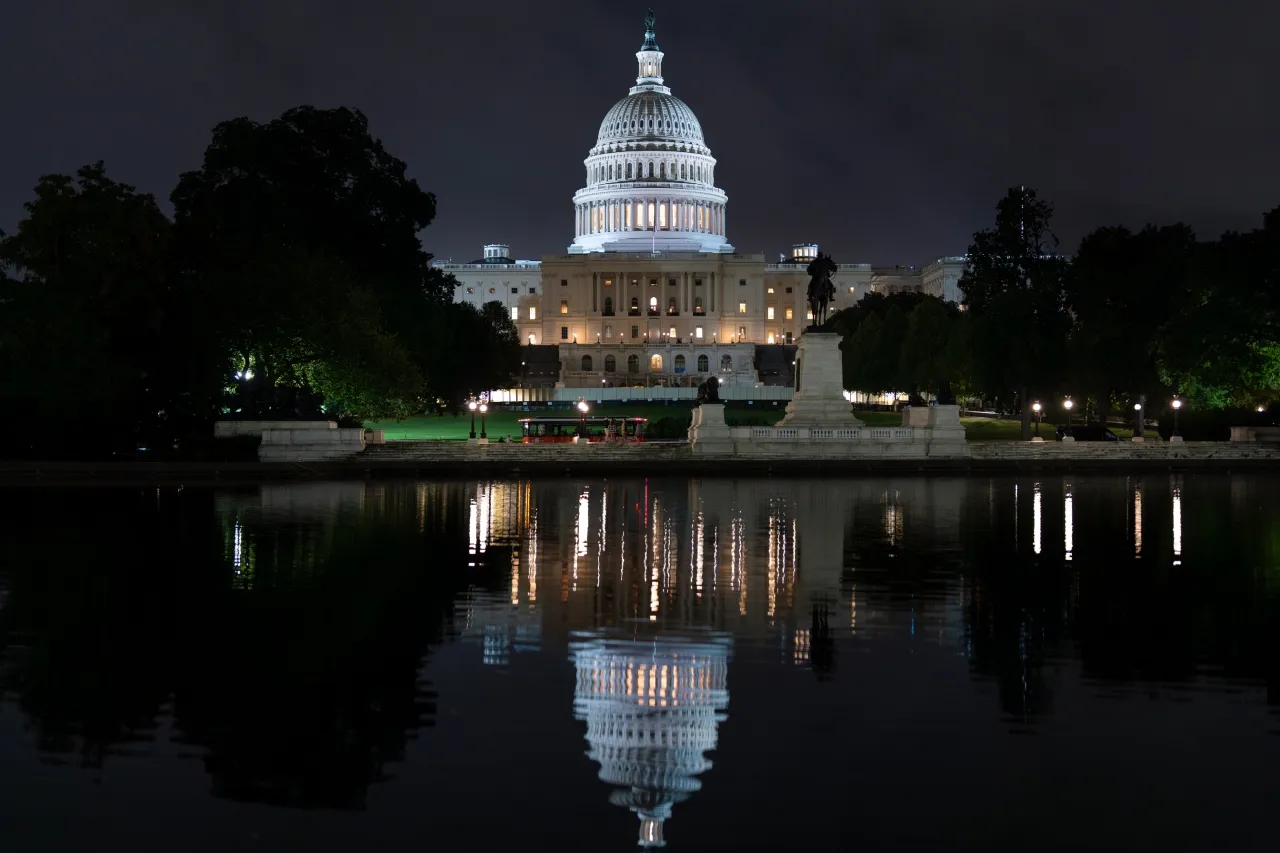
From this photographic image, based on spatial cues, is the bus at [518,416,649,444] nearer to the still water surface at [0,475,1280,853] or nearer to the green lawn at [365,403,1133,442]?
the green lawn at [365,403,1133,442]

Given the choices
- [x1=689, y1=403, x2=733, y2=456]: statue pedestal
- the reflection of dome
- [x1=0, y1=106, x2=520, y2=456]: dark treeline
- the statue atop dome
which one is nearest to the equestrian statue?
the statue atop dome

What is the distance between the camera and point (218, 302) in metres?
55.5

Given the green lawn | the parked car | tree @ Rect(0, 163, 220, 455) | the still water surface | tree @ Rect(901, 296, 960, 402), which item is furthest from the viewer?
tree @ Rect(901, 296, 960, 402)

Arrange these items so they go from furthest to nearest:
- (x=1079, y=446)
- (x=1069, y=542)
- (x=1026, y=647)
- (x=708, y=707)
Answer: (x=1079, y=446) < (x=1069, y=542) < (x=1026, y=647) < (x=708, y=707)

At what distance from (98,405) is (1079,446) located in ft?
109

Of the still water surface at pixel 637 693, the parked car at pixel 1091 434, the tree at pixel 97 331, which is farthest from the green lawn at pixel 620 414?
the still water surface at pixel 637 693

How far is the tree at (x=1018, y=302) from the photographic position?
70.1m

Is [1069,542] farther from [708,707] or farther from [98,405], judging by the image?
[98,405]

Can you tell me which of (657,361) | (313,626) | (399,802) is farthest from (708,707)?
(657,361)

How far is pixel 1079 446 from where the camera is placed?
5441cm

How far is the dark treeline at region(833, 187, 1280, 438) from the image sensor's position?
6225 cm

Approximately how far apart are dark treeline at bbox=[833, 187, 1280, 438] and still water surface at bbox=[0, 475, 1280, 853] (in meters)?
37.7

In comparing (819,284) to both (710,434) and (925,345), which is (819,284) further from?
(925,345)

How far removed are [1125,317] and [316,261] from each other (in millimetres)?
38140
